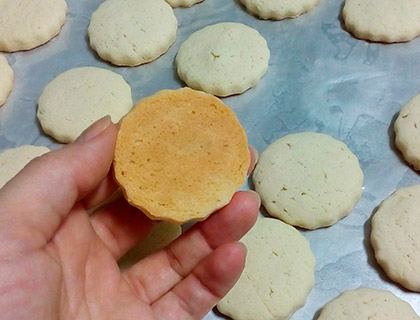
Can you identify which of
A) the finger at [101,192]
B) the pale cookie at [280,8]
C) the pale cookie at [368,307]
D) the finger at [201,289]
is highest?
the finger at [101,192]

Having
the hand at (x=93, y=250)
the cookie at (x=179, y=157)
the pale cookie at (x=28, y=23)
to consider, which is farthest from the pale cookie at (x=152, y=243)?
the pale cookie at (x=28, y=23)

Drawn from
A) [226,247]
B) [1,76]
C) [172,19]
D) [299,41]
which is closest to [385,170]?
[299,41]

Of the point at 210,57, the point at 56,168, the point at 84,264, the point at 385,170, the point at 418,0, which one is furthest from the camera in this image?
the point at 418,0

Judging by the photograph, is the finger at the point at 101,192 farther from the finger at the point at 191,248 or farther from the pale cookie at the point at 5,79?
the pale cookie at the point at 5,79

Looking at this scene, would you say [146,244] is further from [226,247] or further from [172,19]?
[172,19]

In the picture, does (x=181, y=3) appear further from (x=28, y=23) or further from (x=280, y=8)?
(x=28, y=23)
